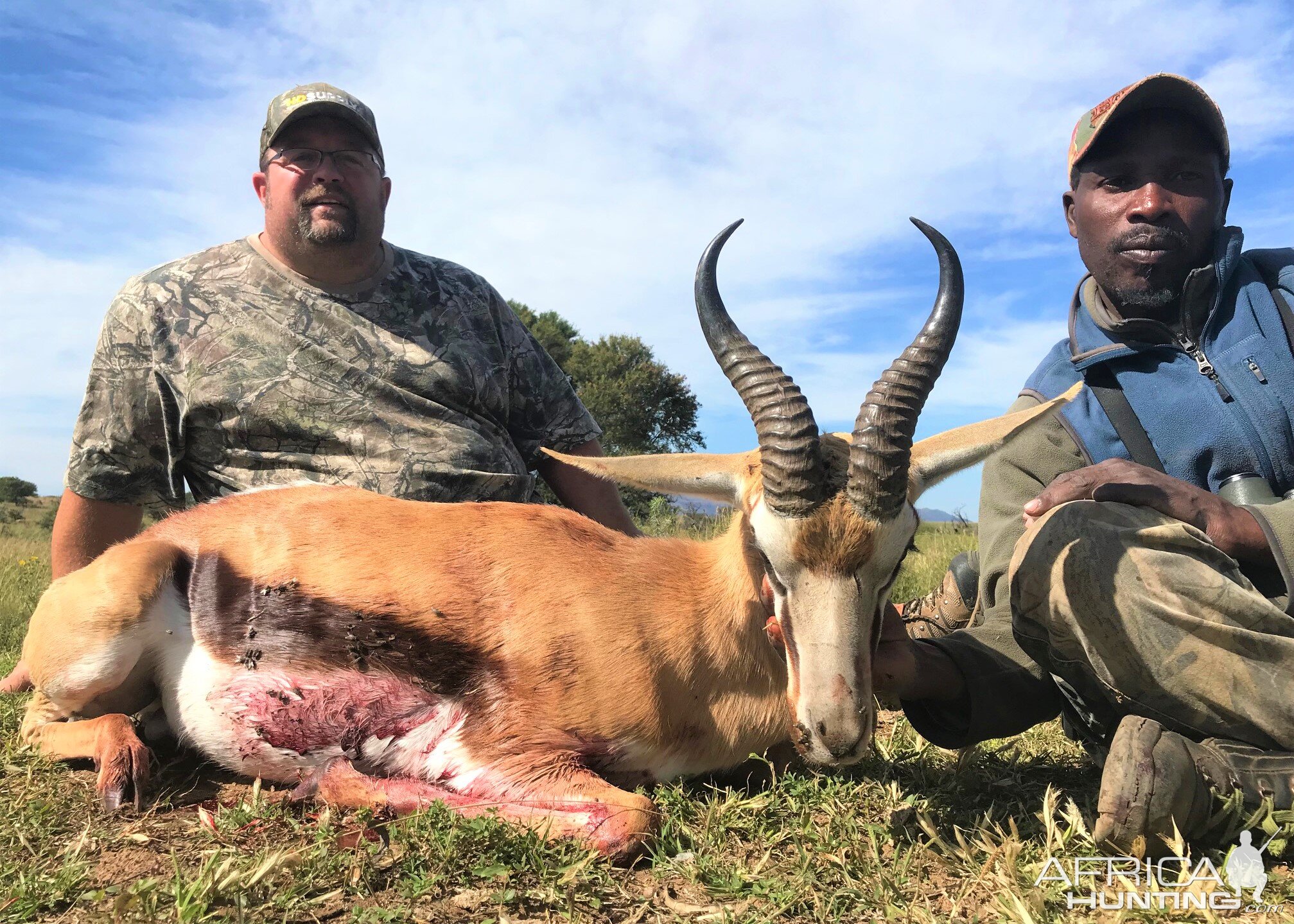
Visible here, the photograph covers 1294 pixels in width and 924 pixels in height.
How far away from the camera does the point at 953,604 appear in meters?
6.84

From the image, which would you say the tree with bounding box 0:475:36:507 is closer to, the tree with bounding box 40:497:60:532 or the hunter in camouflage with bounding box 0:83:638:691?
the tree with bounding box 40:497:60:532

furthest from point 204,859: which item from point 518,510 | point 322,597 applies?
point 518,510

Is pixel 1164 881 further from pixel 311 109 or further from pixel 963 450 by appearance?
pixel 311 109

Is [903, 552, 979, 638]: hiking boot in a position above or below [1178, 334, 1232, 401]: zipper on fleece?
below

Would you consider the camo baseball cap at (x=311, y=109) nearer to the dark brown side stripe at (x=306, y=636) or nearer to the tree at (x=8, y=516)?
the dark brown side stripe at (x=306, y=636)

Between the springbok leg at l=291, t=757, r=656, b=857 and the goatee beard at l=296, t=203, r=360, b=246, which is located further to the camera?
the goatee beard at l=296, t=203, r=360, b=246

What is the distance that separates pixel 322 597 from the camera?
4125mm

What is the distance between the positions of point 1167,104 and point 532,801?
4616 millimetres

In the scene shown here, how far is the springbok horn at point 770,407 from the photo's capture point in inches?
135

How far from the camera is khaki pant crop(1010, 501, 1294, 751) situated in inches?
135

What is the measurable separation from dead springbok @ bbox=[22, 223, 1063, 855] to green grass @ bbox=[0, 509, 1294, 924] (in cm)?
19

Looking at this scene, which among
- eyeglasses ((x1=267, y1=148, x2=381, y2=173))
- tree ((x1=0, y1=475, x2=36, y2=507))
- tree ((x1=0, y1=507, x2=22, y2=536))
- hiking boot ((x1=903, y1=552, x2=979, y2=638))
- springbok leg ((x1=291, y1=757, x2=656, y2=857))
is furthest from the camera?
tree ((x1=0, y1=475, x2=36, y2=507))

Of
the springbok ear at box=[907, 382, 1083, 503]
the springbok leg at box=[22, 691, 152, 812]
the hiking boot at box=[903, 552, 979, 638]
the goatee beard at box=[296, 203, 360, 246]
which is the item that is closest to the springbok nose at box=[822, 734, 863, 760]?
the springbok ear at box=[907, 382, 1083, 503]

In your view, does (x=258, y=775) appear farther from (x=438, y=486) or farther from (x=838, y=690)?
(x=838, y=690)
